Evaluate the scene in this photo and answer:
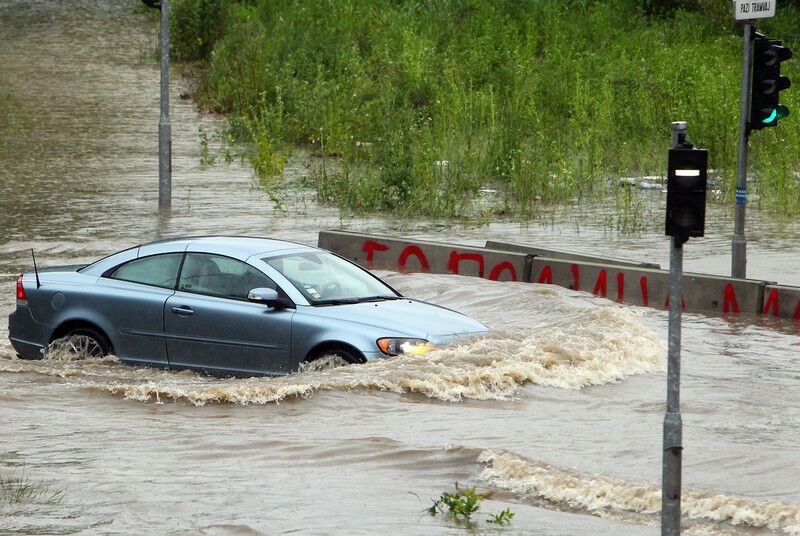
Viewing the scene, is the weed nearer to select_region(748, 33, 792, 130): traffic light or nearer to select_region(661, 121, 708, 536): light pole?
select_region(661, 121, 708, 536): light pole

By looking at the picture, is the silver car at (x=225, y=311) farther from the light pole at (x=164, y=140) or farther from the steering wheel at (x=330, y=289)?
the light pole at (x=164, y=140)

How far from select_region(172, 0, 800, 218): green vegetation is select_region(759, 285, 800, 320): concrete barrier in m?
8.55

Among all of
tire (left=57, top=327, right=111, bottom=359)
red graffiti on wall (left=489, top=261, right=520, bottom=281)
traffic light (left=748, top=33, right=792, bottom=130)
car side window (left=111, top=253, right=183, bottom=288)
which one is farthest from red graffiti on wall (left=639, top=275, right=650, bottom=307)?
tire (left=57, top=327, right=111, bottom=359)

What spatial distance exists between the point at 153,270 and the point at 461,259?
249 inches

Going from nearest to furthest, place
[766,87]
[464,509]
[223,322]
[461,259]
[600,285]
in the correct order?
[464,509] → [223,322] → [766,87] → [600,285] → [461,259]

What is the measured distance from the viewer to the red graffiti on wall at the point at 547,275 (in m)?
17.1

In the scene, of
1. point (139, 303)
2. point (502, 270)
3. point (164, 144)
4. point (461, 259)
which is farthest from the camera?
point (164, 144)

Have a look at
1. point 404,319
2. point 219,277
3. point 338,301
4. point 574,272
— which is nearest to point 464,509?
point 404,319

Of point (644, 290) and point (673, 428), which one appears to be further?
point (644, 290)

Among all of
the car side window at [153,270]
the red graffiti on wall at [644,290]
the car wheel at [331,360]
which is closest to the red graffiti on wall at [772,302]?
the red graffiti on wall at [644,290]

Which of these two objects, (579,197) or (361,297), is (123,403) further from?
(579,197)

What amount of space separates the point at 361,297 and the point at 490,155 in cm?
1589

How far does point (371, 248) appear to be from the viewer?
19.2 metres

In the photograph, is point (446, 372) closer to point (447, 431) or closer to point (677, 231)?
point (447, 431)
